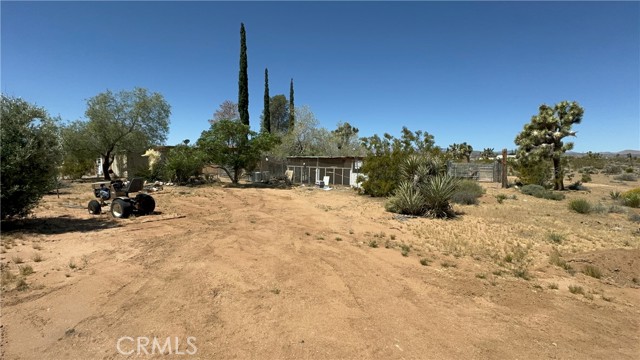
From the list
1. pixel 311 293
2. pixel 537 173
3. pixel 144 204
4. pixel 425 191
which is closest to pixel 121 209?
pixel 144 204

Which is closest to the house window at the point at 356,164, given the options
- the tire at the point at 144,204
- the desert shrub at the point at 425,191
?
the desert shrub at the point at 425,191

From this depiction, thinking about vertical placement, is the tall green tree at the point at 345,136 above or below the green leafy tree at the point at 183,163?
above

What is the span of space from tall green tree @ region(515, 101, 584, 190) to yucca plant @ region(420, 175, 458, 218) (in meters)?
14.9

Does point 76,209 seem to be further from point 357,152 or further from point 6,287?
point 357,152

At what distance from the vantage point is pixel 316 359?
10.7ft

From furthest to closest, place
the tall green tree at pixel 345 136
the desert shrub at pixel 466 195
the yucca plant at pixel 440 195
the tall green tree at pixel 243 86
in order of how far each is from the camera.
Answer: the tall green tree at pixel 345 136, the tall green tree at pixel 243 86, the desert shrub at pixel 466 195, the yucca plant at pixel 440 195

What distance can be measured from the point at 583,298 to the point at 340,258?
13.7 feet

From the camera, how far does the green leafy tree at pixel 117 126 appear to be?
87.5ft

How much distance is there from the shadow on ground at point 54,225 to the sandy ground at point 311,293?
55mm

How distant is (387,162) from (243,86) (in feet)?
73.8

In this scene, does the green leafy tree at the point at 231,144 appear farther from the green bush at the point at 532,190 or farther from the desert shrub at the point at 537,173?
the desert shrub at the point at 537,173

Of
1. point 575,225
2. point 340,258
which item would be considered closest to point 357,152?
point 575,225

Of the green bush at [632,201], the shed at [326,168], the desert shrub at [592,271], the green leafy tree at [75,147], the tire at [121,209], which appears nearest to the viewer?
the desert shrub at [592,271]

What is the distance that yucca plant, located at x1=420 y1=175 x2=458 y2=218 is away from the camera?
39.9ft
